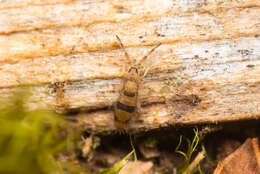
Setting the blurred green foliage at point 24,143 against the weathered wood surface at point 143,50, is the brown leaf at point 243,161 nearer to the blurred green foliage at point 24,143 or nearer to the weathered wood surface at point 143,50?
Answer: the weathered wood surface at point 143,50

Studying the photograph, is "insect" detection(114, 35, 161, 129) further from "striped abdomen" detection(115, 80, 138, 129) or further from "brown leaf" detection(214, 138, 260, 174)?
"brown leaf" detection(214, 138, 260, 174)

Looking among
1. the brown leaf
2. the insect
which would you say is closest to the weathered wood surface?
the insect

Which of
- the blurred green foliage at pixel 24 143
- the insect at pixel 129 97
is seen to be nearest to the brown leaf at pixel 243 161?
the insect at pixel 129 97

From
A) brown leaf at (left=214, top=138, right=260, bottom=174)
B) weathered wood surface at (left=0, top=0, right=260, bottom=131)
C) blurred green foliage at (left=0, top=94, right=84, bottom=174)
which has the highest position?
weathered wood surface at (left=0, top=0, right=260, bottom=131)

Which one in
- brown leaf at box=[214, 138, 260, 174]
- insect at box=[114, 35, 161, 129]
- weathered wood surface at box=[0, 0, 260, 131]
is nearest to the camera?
brown leaf at box=[214, 138, 260, 174]

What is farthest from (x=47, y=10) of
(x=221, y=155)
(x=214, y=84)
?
(x=221, y=155)

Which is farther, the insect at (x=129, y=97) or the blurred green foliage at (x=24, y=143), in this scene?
the insect at (x=129, y=97)

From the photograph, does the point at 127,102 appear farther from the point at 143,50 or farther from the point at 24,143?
the point at 24,143
